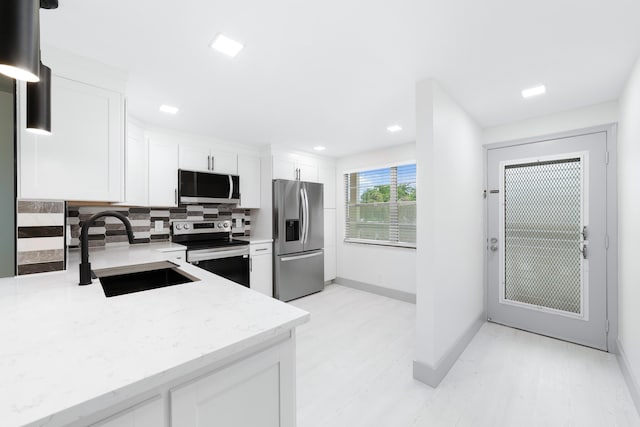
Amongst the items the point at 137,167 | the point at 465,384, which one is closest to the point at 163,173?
the point at 137,167

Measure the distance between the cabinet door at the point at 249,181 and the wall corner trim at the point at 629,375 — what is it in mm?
3964

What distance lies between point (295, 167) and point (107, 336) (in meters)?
3.50

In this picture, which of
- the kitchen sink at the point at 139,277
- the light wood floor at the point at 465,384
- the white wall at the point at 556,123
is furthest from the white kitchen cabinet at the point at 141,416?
the white wall at the point at 556,123

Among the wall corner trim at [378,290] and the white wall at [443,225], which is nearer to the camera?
the white wall at [443,225]

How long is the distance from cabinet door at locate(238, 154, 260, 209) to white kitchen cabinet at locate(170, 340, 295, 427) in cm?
308

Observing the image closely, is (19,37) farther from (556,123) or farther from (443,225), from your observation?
(556,123)

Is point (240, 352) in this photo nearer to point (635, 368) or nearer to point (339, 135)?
point (635, 368)

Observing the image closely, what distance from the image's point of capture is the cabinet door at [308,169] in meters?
4.19

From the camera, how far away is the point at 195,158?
333cm

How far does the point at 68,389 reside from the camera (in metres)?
0.56

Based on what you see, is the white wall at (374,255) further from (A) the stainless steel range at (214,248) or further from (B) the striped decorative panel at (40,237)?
(B) the striped decorative panel at (40,237)

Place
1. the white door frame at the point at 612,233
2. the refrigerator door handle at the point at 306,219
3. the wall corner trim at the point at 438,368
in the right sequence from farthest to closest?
the refrigerator door handle at the point at 306,219 → the white door frame at the point at 612,233 → the wall corner trim at the point at 438,368

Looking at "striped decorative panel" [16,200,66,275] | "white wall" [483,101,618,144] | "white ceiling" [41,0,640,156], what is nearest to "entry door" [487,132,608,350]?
"white wall" [483,101,618,144]

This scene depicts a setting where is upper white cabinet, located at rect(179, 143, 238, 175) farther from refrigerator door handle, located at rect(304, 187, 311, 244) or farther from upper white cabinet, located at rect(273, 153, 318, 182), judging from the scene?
refrigerator door handle, located at rect(304, 187, 311, 244)
